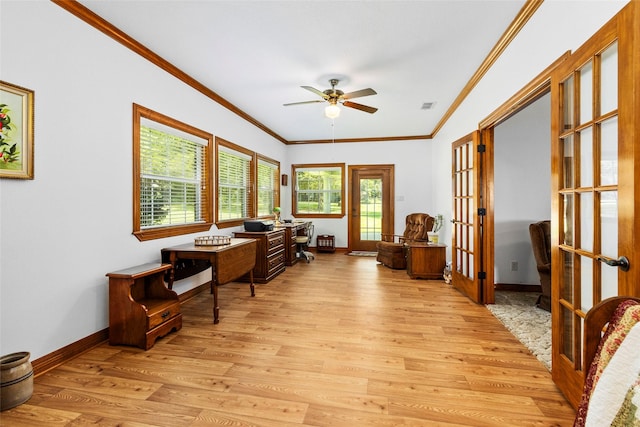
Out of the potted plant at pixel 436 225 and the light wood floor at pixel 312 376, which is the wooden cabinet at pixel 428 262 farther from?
the light wood floor at pixel 312 376

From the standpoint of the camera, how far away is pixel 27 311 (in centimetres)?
190

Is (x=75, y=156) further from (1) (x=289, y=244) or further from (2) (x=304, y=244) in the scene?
(2) (x=304, y=244)

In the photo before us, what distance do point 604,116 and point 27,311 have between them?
3.47m

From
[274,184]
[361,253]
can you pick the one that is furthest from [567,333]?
[274,184]

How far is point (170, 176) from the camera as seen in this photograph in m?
3.33

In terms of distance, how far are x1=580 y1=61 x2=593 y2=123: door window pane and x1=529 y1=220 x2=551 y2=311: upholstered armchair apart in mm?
2032

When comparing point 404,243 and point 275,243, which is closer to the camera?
point 275,243

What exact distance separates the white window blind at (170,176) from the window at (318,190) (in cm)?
338

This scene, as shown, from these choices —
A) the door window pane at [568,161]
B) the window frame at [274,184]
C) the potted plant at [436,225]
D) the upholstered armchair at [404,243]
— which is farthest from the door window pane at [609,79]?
the window frame at [274,184]

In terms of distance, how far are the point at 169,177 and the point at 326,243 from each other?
4.07 metres

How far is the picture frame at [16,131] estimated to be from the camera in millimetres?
1786

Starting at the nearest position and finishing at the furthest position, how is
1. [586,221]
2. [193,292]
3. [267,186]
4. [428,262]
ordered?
[586,221] → [193,292] → [428,262] → [267,186]

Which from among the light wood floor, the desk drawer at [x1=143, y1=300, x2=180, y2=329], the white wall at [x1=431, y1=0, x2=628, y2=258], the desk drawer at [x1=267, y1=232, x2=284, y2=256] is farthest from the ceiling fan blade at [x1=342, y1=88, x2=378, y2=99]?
the desk drawer at [x1=143, y1=300, x2=180, y2=329]

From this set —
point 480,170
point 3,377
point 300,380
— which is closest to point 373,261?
point 480,170
